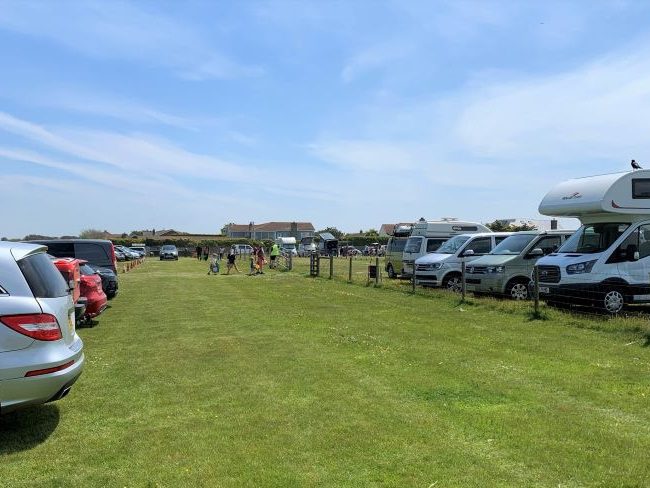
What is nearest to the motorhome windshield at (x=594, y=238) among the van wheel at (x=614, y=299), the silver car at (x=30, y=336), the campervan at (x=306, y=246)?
the van wheel at (x=614, y=299)

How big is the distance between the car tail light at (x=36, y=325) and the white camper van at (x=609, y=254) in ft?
35.5

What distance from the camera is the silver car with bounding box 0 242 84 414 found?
4.96 m

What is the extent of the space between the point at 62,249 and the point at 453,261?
37.2 ft

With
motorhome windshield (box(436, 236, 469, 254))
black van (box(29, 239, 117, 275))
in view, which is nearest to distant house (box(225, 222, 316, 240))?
motorhome windshield (box(436, 236, 469, 254))

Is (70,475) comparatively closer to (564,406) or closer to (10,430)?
Answer: (10,430)

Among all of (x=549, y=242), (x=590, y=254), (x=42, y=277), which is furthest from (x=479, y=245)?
(x=42, y=277)

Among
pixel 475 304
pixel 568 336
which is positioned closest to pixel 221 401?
pixel 568 336

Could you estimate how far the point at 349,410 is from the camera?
5973 mm

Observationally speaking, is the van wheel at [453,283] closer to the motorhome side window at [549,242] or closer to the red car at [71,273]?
the motorhome side window at [549,242]

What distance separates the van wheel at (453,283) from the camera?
59.6 ft

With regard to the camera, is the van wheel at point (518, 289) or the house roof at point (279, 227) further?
the house roof at point (279, 227)

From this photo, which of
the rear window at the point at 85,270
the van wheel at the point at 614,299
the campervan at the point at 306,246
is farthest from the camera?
the campervan at the point at 306,246

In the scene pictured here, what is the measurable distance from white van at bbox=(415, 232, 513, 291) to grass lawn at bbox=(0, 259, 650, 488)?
7404mm

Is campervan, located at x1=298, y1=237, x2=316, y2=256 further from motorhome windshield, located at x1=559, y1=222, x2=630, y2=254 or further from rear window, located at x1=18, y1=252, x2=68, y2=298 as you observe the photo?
rear window, located at x1=18, y1=252, x2=68, y2=298
